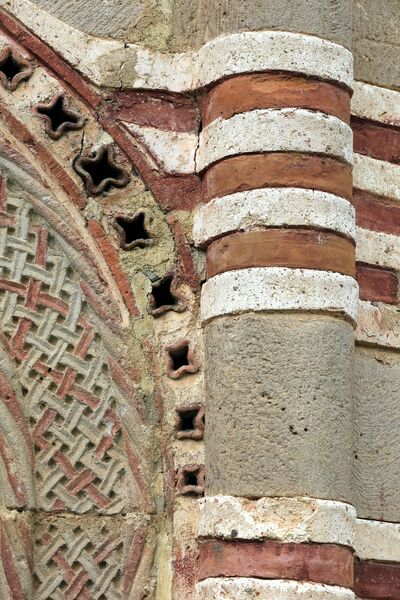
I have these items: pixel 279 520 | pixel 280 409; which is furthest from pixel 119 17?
pixel 279 520

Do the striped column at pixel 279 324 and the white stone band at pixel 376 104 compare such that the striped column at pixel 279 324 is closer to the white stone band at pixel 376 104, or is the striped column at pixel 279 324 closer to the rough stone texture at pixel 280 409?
the rough stone texture at pixel 280 409

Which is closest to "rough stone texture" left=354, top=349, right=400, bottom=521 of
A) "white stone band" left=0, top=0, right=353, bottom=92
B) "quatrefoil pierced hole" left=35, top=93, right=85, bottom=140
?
"white stone band" left=0, top=0, right=353, bottom=92

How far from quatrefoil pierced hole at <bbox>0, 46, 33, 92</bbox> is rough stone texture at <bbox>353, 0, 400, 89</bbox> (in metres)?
1.20

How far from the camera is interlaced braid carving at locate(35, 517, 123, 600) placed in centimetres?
518

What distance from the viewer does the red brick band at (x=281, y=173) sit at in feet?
17.4

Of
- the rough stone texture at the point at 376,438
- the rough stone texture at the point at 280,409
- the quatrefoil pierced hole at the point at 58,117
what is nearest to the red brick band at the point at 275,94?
the quatrefoil pierced hole at the point at 58,117

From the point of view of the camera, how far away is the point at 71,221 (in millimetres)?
5430

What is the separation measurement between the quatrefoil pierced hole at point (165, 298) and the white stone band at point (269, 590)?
0.95 m

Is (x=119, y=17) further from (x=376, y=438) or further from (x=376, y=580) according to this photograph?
(x=376, y=580)

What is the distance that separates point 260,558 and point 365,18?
2.09 m

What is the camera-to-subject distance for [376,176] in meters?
5.73

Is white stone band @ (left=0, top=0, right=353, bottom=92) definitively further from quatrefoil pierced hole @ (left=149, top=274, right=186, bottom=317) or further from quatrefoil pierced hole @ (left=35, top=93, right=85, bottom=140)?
quatrefoil pierced hole @ (left=149, top=274, right=186, bottom=317)

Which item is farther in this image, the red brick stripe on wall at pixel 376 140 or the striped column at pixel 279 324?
the red brick stripe on wall at pixel 376 140

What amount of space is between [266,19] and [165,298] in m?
1.00
